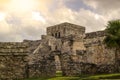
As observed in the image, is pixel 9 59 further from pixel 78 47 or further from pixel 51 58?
pixel 78 47

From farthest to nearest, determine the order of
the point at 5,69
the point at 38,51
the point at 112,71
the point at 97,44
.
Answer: the point at 38,51 < the point at 97,44 < the point at 112,71 < the point at 5,69

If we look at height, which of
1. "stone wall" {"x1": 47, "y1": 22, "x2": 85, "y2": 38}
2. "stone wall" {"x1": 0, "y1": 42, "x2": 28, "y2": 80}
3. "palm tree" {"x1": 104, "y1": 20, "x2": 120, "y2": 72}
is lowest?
"stone wall" {"x1": 0, "y1": 42, "x2": 28, "y2": 80}

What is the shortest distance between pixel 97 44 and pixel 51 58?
1476 cm

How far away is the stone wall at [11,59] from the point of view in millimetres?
22531

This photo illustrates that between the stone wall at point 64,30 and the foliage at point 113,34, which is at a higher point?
the stone wall at point 64,30

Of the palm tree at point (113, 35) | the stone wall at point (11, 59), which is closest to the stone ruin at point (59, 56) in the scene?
the stone wall at point (11, 59)

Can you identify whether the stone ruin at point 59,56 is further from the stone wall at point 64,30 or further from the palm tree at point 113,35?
the palm tree at point 113,35

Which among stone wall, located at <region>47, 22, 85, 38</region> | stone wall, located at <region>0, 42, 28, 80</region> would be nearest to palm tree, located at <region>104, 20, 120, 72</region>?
stone wall, located at <region>0, 42, 28, 80</region>

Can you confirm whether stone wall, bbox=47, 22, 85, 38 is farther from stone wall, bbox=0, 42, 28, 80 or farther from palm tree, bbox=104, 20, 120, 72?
stone wall, bbox=0, 42, 28, 80

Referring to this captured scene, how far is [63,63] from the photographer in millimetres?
31766

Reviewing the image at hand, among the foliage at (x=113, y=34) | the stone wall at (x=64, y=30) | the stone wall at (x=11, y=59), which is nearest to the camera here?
the stone wall at (x=11, y=59)

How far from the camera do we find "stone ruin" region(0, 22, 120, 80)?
22766 millimetres

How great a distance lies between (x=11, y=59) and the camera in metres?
22.7

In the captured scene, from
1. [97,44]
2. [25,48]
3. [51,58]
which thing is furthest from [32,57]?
[25,48]
